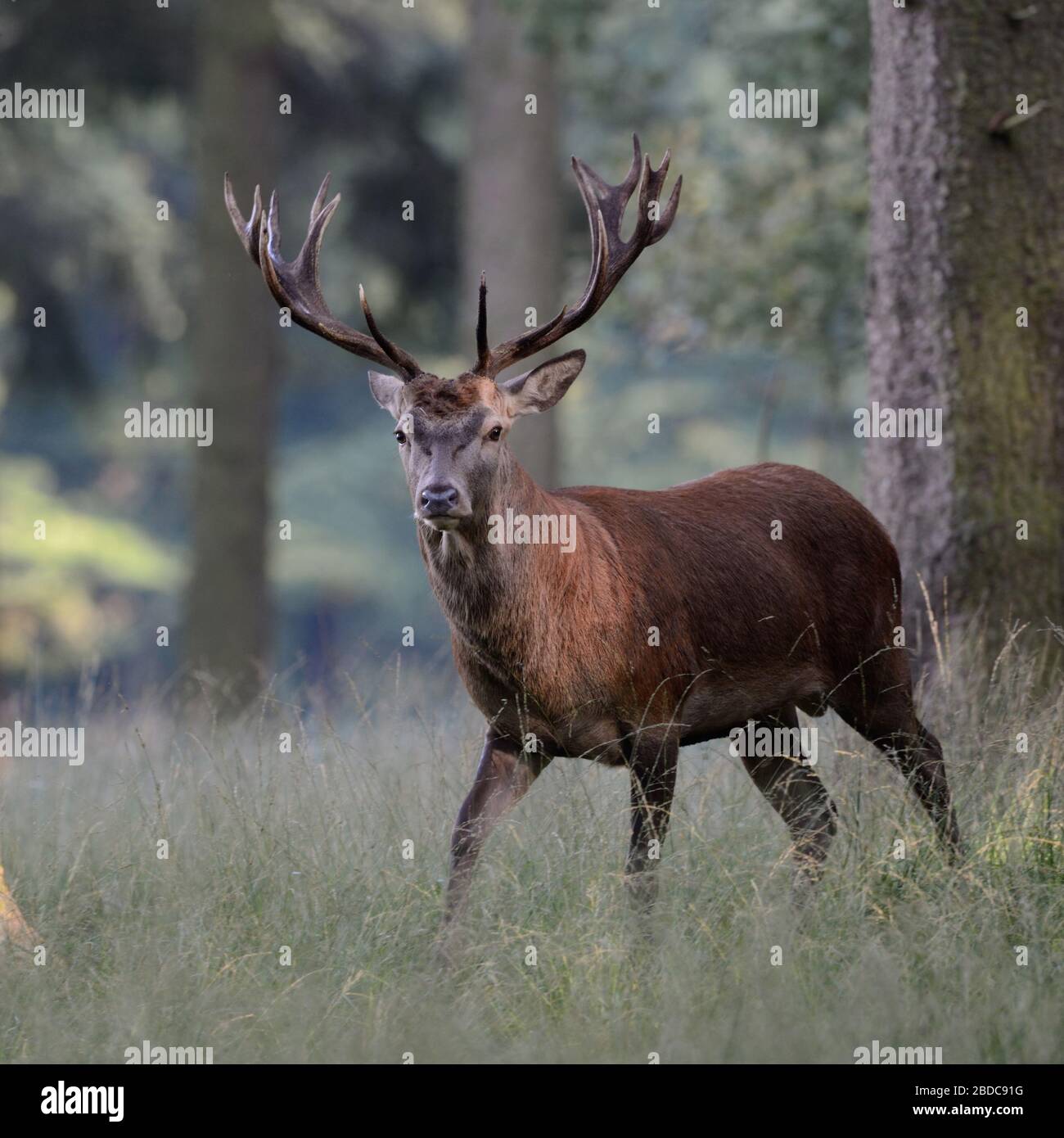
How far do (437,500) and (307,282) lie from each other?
1241 mm

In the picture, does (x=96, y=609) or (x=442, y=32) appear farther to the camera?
(x=96, y=609)

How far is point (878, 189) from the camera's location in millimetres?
7613

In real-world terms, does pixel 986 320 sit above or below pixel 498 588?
above

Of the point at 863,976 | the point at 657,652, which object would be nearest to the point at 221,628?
the point at 657,652

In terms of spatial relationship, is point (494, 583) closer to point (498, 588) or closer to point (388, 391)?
point (498, 588)

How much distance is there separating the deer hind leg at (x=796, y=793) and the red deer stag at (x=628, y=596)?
0.4 inches

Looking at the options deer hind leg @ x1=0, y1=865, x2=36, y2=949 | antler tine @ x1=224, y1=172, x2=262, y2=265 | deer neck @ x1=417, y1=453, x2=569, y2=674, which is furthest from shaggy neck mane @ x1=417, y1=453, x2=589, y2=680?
deer hind leg @ x1=0, y1=865, x2=36, y2=949

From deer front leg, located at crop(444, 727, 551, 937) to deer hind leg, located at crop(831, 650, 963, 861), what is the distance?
1.32 metres

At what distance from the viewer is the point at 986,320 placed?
7.22 metres

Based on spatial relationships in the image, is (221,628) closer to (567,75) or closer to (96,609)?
(567,75)

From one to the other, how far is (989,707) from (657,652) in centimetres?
149

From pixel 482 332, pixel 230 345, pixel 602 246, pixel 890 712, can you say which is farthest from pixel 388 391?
pixel 230 345

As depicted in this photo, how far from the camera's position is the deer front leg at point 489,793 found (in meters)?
5.46

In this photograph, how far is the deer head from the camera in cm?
539
